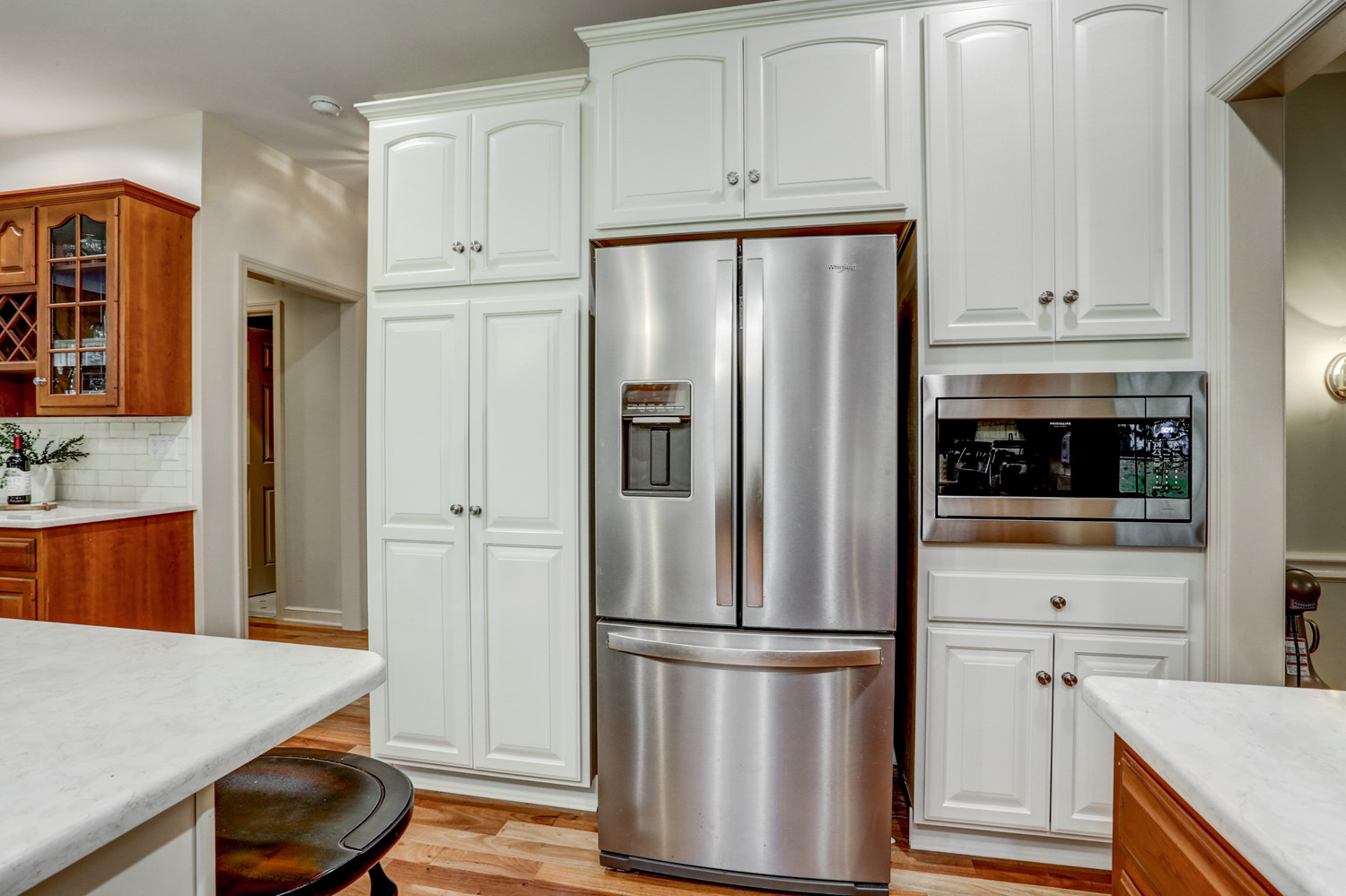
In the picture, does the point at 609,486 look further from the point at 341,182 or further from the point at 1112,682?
the point at 341,182

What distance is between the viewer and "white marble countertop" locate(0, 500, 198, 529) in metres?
2.49

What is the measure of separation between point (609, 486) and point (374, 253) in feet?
4.15

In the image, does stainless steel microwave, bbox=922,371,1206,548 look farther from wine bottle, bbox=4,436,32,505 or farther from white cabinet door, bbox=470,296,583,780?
wine bottle, bbox=4,436,32,505

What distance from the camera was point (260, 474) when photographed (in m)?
4.68

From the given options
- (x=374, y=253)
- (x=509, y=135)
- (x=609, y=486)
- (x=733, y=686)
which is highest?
(x=509, y=135)

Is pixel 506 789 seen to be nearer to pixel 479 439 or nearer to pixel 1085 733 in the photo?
pixel 479 439

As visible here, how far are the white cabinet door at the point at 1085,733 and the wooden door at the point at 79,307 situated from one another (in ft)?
12.6

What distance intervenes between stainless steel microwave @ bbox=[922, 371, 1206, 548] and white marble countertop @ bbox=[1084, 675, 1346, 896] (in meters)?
0.82

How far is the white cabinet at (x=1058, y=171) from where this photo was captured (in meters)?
1.73

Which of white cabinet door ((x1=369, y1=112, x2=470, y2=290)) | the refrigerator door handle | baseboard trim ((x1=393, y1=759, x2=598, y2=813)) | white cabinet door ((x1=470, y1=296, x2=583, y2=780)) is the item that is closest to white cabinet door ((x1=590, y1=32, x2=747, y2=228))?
the refrigerator door handle

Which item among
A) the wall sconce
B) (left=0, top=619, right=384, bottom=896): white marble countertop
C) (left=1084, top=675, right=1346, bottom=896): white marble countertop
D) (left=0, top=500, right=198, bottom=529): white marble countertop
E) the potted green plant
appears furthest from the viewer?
the potted green plant

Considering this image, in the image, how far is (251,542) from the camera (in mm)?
4695

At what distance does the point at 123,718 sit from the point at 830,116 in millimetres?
2032

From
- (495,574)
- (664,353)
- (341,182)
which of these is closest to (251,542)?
(341,182)
